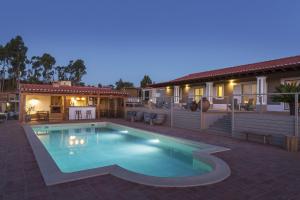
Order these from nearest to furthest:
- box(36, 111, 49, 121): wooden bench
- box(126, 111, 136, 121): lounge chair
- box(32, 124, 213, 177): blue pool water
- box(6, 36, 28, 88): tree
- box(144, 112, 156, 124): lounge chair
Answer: box(32, 124, 213, 177): blue pool water
box(144, 112, 156, 124): lounge chair
box(126, 111, 136, 121): lounge chair
box(36, 111, 49, 121): wooden bench
box(6, 36, 28, 88): tree

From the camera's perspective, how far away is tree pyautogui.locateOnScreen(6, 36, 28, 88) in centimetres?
3541

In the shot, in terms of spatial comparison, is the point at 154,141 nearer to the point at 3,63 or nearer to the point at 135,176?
the point at 135,176

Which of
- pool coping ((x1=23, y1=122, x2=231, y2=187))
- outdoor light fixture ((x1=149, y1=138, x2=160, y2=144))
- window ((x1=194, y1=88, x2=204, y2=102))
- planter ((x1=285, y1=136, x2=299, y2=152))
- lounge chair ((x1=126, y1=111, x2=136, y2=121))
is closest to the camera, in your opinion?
pool coping ((x1=23, y1=122, x2=231, y2=187))

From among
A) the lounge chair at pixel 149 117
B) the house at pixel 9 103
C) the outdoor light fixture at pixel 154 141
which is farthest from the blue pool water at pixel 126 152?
the house at pixel 9 103

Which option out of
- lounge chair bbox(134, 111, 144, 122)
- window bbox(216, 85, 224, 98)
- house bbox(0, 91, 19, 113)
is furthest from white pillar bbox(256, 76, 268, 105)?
house bbox(0, 91, 19, 113)

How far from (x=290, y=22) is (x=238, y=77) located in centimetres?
2221

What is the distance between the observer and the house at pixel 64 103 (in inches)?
628

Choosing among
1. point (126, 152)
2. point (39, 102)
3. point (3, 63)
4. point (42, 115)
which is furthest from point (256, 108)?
point (3, 63)

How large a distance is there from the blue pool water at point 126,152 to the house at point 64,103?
152 inches

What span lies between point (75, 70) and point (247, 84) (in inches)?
1735

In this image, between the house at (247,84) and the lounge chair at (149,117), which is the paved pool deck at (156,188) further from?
the lounge chair at (149,117)

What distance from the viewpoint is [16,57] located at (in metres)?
36.4

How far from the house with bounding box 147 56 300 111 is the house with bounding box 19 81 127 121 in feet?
19.9

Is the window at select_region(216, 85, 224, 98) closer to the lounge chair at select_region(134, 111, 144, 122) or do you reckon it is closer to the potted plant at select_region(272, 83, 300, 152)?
the lounge chair at select_region(134, 111, 144, 122)
